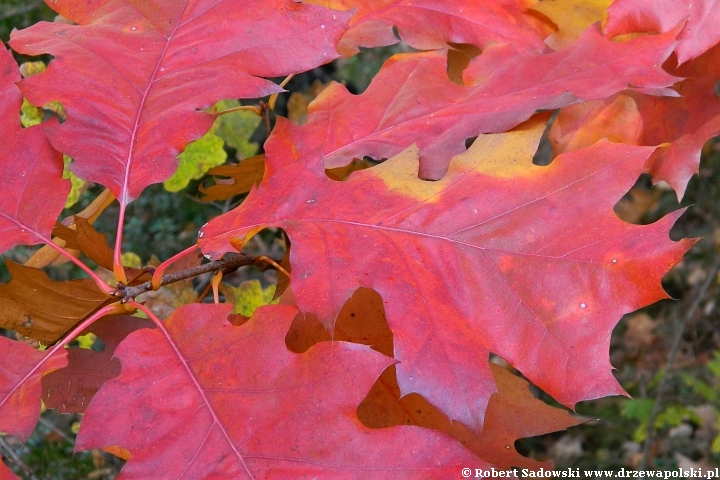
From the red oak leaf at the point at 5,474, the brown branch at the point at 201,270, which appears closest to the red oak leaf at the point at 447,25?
the brown branch at the point at 201,270

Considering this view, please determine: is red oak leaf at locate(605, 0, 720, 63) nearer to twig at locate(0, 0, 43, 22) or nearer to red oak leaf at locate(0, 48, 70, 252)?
red oak leaf at locate(0, 48, 70, 252)

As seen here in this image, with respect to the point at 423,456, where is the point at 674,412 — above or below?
below

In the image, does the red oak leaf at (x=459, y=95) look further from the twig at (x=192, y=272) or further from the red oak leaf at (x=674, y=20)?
the twig at (x=192, y=272)

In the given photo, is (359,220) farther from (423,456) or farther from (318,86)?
(318,86)

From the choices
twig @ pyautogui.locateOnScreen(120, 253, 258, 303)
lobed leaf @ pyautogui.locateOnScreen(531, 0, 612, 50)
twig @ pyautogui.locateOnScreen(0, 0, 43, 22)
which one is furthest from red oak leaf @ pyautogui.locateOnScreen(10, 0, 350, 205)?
twig @ pyautogui.locateOnScreen(0, 0, 43, 22)

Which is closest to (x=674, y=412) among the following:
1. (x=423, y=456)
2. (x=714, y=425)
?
(x=714, y=425)

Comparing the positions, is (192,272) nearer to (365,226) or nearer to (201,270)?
(201,270)
